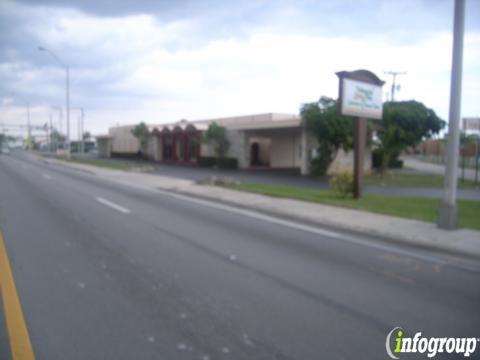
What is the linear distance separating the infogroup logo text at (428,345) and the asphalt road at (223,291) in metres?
0.12

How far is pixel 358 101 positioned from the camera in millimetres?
16656

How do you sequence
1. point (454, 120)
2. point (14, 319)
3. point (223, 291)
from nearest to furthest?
1. point (14, 319)
2. point (223, 291)
3. point (454, 120)

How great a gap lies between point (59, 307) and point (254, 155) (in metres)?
40.6

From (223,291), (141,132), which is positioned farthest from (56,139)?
(223,291)

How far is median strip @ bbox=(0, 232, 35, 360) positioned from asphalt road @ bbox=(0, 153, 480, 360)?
8cm

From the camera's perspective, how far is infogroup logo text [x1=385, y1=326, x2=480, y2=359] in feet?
14.7

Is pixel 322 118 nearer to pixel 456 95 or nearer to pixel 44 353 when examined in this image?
pixel 456 95

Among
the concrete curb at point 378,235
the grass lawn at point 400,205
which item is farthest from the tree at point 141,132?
the concrete curb at point 378,235

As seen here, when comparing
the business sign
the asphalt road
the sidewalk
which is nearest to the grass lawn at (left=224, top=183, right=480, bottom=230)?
the sidewalk

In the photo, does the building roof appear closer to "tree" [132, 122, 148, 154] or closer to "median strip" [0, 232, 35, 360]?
"tree" [132, 122, 148, 154]

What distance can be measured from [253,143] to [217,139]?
5.56 meters

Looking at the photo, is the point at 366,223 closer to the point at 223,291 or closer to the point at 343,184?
the point at 343,184

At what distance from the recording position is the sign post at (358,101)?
16.2 meters

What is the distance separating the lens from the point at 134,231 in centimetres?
1013
